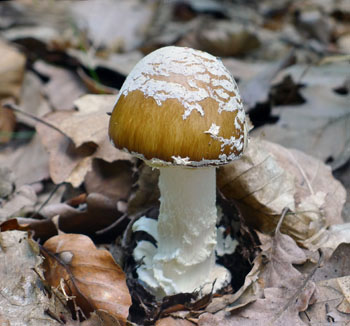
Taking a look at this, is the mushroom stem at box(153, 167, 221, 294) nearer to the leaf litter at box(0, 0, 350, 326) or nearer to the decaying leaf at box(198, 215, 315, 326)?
the leaf litter at box(0, 0, 350, 326)

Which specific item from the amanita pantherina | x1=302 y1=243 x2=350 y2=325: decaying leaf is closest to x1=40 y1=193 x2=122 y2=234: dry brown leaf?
the amanita pantherina

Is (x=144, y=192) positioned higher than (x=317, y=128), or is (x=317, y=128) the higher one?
(x=317, y=128)

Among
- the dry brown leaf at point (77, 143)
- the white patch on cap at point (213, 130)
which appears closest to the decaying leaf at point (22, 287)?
the dry brown leaf at point (77, 143)

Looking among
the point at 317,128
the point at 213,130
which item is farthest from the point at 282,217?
the point at 317,128

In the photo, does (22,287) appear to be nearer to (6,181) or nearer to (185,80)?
(185,80)

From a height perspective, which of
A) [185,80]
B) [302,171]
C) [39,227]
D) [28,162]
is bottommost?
[28,162]

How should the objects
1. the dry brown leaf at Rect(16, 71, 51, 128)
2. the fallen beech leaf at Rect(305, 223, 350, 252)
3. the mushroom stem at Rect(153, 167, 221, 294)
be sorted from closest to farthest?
the mushroom stem at Rect(153, 167, 221, 294) < the fallen beech leaf at Rect(305, 223, 350, 252) < the dry brown leaf at Rect(16, 71, 51, 128)
